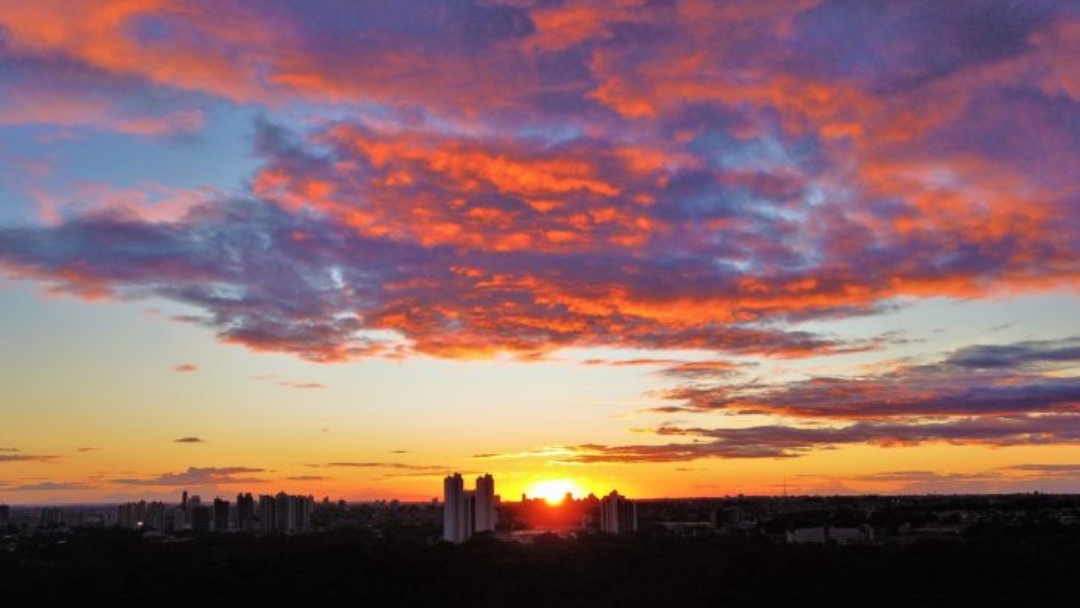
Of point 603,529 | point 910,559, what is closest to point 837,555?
point 910,559

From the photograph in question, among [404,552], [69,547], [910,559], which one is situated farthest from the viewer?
[69,547]

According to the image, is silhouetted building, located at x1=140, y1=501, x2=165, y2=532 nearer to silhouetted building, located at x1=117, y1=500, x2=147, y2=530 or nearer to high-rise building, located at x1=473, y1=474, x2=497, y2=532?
silhouetted building, located at x1=117, y1=500, x2=147, y2=530

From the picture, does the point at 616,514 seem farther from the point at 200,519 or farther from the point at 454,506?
the point at 200,519

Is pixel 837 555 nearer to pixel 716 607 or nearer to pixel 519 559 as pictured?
pixel 716 607

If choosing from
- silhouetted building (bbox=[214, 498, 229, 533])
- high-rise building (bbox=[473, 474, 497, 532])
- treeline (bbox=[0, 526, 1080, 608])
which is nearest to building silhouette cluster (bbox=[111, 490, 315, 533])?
silhouetted building (bbox=[214, 498, 229, 533])

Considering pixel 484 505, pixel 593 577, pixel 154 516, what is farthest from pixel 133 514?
pixel 593 577
